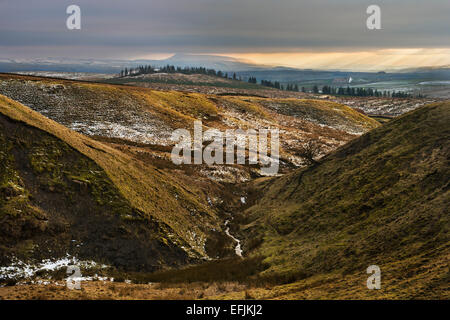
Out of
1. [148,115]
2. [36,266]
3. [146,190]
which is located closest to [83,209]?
[36,266]

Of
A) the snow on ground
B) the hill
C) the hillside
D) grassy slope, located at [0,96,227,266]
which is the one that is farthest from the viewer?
the hill

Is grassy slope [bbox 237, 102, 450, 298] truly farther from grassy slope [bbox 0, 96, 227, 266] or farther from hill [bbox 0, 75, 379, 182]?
hill [bbox 0, 75, 379, 182]

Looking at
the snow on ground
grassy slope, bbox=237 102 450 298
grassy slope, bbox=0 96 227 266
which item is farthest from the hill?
the snow on ground

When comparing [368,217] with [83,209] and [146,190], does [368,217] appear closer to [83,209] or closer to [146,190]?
[146,190]

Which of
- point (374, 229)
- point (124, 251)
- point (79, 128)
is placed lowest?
point (124, 251)

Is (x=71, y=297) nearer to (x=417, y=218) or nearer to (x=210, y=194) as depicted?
(x=417, y=218)

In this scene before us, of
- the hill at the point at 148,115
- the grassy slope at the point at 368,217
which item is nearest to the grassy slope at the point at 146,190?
the grassy slope at the point at 368,217
